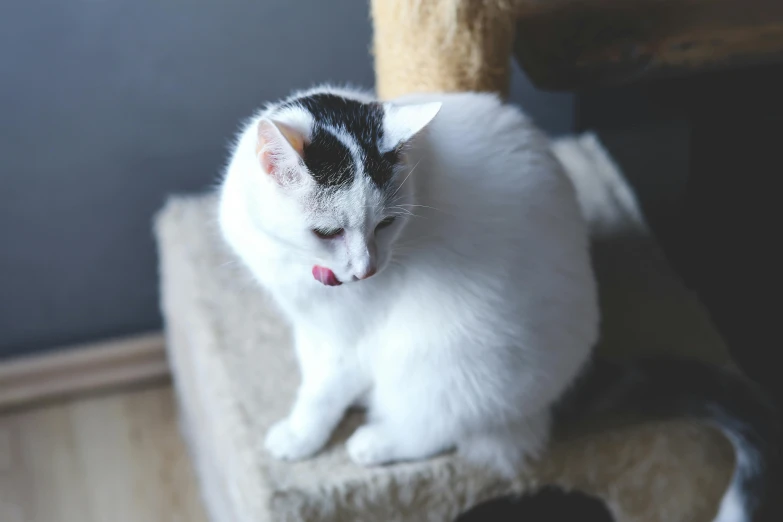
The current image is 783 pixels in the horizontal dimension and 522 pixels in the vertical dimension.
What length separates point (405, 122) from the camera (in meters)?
0.79

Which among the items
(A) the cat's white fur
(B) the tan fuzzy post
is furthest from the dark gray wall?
(A) the cat's white fur

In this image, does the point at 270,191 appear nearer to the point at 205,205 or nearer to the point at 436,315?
the point at 436,315

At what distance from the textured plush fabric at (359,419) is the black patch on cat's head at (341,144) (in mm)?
360

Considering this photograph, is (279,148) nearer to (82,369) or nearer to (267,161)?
(267,161)

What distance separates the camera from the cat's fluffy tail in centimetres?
103

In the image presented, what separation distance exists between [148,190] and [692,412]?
965 mm

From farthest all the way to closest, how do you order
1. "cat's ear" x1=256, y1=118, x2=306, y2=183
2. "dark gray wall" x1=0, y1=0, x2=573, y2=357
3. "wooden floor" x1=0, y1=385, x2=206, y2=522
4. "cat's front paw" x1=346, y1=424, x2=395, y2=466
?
"wooden floor" x1=0, y1=385, x2=206, y2=522
"dark gray wall" x1=0, y1=0, x2=573, y2=357
"cat's front paw" x1=346, y1=424, x2=395, y2=466
"cat's ear" x1=256, y1=118, x2=306, y2=183

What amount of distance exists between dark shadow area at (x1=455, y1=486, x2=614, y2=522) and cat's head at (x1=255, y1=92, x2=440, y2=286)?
545 mm

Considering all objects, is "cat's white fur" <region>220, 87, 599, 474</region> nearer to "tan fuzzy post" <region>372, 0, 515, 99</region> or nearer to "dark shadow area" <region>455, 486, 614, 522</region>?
"tan fuzzy post" <region>372, 0, 515, 99</region>

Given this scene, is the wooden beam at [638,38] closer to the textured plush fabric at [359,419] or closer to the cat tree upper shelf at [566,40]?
the cat tree upper shelf at [566,40]

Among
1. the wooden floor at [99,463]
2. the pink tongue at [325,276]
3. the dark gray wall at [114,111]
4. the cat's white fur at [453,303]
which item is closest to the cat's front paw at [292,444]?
the cat's white fur at [453,303]

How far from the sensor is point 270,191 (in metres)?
0.78

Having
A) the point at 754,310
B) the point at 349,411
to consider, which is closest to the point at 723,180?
the point at 754,310

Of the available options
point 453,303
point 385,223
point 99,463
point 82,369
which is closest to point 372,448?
point 453,303
